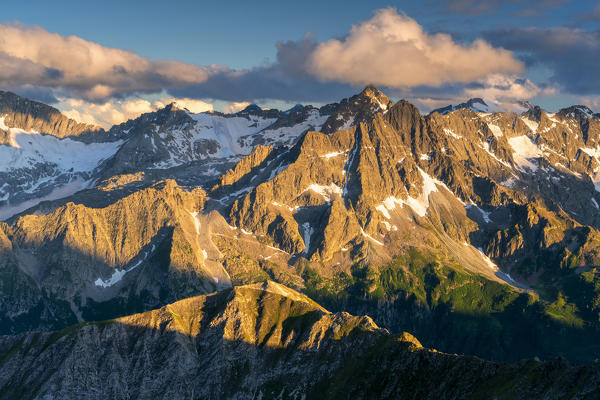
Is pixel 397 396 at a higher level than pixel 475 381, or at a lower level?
lower

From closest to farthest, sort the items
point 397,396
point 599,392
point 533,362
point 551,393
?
1. point 599,392
2. point 551,393
3. point 533,362
4. point 397,396

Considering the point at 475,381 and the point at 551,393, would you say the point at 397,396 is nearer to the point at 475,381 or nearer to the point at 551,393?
the point at 475,381

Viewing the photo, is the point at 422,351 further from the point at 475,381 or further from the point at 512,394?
the point at 512,394

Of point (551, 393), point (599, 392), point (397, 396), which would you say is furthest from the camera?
point (397, 396)

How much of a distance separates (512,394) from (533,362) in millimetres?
13024

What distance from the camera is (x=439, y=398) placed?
171875mm

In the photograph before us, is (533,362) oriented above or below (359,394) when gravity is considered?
above

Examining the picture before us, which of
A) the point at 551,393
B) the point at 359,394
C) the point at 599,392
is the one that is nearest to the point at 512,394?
the point at 551,393

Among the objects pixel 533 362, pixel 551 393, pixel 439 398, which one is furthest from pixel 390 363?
pixel 551 393

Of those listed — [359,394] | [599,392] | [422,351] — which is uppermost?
Answer: [599,392]

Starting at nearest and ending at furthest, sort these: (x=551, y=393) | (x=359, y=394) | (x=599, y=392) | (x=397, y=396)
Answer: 1. (x=599, y=392)
2. (x=551, y=393)
3. (x=397, y=396)
4. (x=359, y=394)

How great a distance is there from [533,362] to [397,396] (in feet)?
145

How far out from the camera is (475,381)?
168 meters

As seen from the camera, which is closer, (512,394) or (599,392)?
(599,392)
